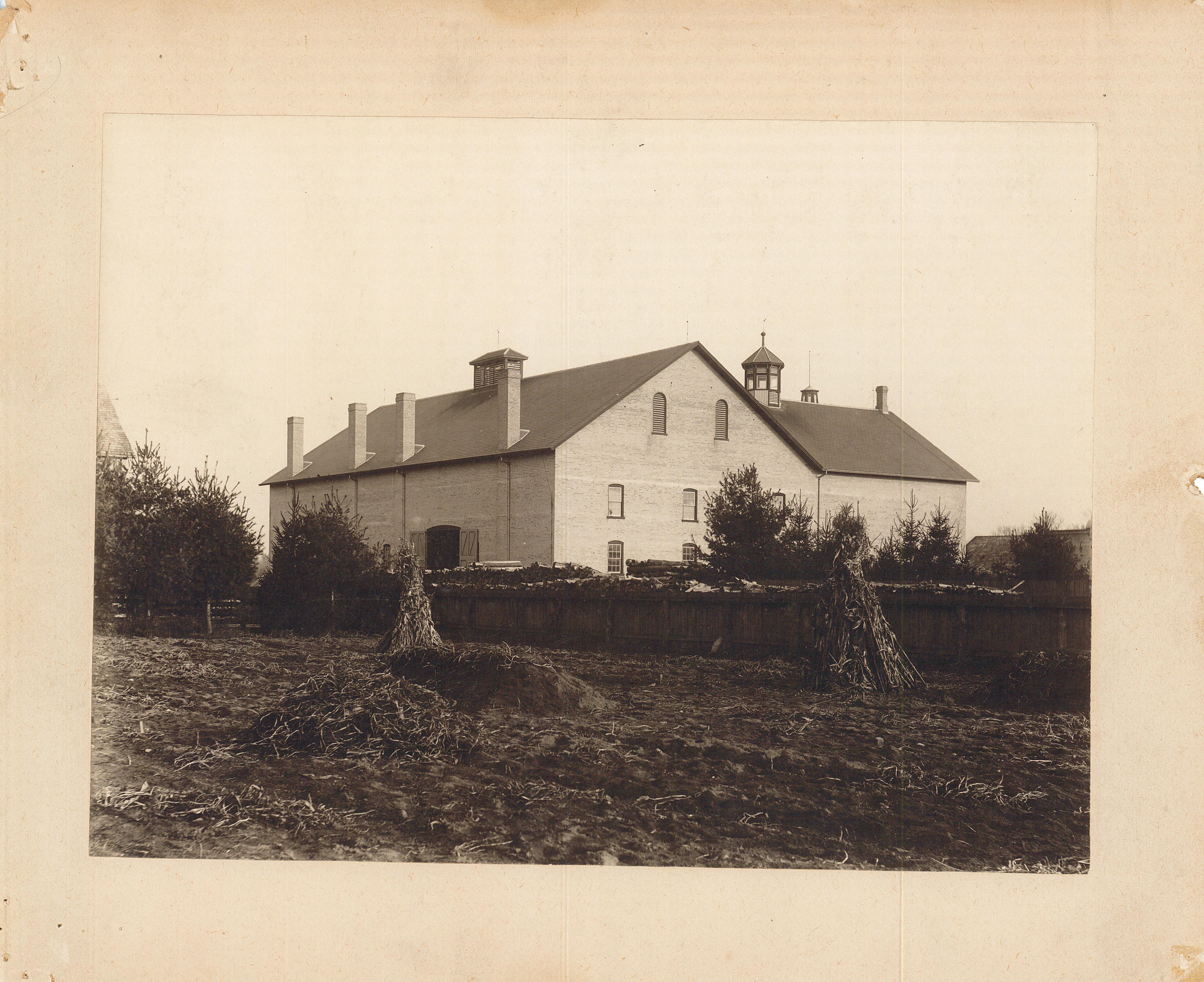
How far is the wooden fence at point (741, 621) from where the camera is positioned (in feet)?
17.9

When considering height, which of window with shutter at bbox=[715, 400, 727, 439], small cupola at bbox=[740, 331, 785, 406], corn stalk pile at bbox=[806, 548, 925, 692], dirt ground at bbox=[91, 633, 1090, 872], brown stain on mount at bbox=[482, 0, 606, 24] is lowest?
dirt ground at bbox=[91, 633, 1090, 872]

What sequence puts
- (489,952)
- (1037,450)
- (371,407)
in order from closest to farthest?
(489,952), (1037,450), (371,407)

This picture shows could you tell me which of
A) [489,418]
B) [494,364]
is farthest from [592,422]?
[494,364]

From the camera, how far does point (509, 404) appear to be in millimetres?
5762

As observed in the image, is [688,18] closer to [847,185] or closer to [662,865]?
[847,185]

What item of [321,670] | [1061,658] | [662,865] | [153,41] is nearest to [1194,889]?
[1061,658]

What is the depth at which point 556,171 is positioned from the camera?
5.46 meters

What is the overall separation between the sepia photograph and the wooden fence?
0.08ft

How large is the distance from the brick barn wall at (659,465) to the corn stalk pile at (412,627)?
1100mm

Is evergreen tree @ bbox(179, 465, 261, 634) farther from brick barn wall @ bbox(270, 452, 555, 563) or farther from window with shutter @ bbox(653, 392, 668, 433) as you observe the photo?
window with shutter @ bbox(653, 392, 668, 433)

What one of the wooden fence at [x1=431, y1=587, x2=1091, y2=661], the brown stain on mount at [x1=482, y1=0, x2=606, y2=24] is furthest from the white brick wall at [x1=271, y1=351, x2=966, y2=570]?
the brown stain on mount at [x1=482, y1=0, x2=606, y2=24]

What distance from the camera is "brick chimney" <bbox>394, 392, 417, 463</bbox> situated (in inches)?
239

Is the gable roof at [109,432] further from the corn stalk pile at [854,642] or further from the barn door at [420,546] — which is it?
the corn stalk pile at [854,642]

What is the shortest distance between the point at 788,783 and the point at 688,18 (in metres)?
5.20
